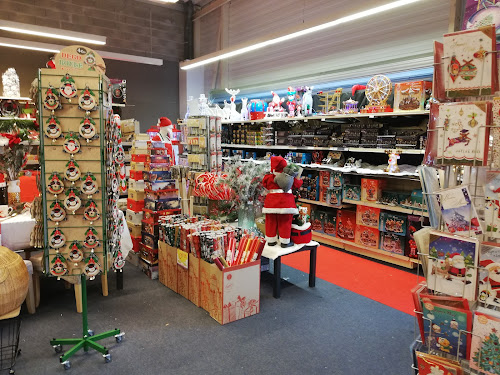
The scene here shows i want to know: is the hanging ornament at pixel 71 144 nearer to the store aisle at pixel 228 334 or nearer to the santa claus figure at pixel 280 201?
the store aisle at pixel 228 334

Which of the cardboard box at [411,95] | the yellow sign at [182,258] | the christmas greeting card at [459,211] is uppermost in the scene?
the cardboard box at [411,95]

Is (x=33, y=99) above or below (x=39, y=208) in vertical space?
above

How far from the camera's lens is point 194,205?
4723mm

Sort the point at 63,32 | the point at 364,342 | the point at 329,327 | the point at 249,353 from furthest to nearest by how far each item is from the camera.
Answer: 1. the point at 63,32
2. the point at 329,327
3. the point at 364,342
4. the point at 249,353

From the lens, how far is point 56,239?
8.29 feet

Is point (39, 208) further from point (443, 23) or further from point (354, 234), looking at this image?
point (443, 23)

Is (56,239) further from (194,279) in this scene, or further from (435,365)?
(435,365)

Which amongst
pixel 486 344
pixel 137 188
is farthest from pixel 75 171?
pixel 486 344

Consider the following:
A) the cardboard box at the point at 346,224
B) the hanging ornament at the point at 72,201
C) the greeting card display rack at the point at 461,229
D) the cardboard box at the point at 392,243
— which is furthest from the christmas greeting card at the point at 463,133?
the cardboard box at the point at 346,224

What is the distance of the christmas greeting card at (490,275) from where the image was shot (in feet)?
4.93

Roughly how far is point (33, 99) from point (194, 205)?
253 centimetres

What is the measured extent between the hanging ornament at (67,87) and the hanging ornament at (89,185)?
537 millimetres

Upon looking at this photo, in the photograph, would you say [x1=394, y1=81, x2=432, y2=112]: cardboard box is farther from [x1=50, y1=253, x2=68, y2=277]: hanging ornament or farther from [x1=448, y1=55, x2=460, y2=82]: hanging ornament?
[x1=50, y1=253, x2=68, y2=277]: hanging ornament

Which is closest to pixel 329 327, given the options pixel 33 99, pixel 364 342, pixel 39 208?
pixel 364 342
